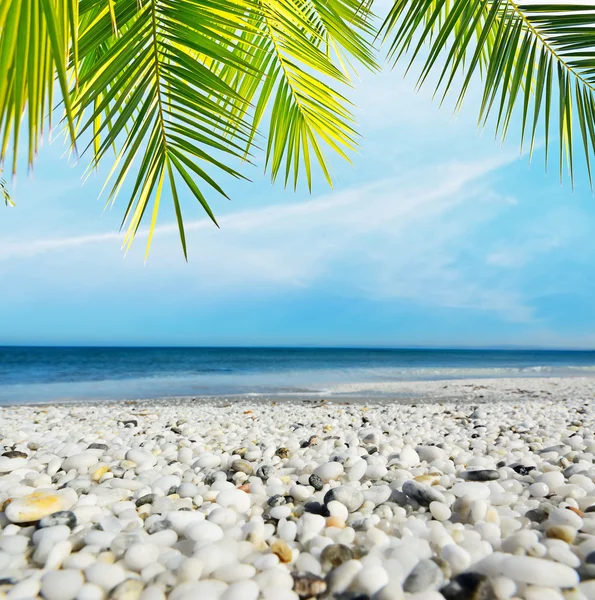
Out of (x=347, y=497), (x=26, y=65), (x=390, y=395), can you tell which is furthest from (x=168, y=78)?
(x=390, y=395)

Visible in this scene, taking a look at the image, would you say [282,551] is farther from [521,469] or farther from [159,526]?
[521,469]

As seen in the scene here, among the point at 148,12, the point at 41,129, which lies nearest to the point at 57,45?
the point at 41,129

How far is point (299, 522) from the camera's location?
47.8 inches

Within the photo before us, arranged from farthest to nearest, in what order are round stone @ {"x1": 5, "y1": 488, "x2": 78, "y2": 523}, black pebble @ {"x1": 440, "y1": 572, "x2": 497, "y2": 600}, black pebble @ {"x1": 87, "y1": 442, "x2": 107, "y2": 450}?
black pebble @ {"x1": 87, "y1": 442, "x2": 107, "y2": 450} < round stone @ {"x1": 5, "y1": 488, "x2": 78, "y2": 523} < black pebble @ {"x1": 440, "y1": 572, "x2": 497, "y2": 600}

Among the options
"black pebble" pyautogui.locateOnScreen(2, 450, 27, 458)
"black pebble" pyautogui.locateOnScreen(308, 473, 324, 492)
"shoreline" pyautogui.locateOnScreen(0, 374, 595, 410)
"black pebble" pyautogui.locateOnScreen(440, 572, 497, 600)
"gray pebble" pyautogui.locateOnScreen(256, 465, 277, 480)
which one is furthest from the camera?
"shoreline" pyautogui.locateOnScreen(0, 374, 595, 410)

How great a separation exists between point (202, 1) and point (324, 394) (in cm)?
707

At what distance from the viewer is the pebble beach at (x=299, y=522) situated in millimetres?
921

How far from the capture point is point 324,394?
8359mm

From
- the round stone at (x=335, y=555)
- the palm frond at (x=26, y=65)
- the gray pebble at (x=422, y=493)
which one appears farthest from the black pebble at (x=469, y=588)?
the palm frond at (x=26, y=65)

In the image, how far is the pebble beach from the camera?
Result: 3.02ft

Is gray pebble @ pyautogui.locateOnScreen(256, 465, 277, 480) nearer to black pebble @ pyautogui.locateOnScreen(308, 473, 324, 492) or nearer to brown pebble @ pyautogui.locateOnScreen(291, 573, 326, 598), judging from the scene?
black pebble @ pyautogui.locateOnScreen(308, 473, 324, 492)

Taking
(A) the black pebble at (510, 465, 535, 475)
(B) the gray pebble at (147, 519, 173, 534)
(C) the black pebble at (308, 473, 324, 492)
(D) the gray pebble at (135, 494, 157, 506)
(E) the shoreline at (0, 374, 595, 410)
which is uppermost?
(A) the black pebble at (510, 465, 535, 475)

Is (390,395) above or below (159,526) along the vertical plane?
below

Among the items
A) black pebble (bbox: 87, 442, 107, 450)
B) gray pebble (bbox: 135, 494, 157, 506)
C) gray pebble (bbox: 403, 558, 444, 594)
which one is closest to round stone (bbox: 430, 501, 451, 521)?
gray pebble (bbox: 403, 558, 444, 594)
